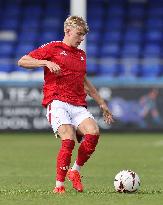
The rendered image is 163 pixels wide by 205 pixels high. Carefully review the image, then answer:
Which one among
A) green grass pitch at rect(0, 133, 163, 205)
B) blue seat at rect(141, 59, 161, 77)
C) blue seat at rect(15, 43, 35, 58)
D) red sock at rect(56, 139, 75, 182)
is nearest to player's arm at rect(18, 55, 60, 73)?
red sock at rect(56, 139, 75, 182)

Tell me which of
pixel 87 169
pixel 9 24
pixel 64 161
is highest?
pixel 9 24

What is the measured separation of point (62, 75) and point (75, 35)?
0.48 metres

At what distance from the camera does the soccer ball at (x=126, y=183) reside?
29.2 ft

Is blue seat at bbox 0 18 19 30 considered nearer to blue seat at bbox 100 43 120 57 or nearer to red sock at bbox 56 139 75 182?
blue seat at bbox 100 43 120 57

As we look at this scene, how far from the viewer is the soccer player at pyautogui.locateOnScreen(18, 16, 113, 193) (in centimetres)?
893

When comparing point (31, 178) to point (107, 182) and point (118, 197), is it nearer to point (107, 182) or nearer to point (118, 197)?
point (107, 182)

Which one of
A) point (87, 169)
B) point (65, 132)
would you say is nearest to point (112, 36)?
point (87, 169)

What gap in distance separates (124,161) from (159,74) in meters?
11.7

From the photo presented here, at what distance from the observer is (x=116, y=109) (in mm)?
Answer: 21453

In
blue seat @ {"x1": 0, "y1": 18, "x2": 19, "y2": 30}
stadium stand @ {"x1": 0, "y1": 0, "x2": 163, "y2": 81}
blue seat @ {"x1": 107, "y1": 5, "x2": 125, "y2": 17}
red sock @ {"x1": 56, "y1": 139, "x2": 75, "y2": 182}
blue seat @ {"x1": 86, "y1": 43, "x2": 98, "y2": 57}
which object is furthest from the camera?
blue seat @ {"x1": 107, "y1": 5, "x2": 125, "y2": 17}

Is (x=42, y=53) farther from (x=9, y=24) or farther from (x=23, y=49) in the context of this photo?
(x=9, y=24)

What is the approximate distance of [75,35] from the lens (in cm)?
899

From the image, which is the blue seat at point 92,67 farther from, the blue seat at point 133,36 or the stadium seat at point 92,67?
the blue seat at point 133,36

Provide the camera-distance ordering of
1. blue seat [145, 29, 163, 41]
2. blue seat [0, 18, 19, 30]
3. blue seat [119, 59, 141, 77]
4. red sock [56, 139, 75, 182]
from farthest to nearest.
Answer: blue seat [0, 18, 19, 30] < blue seat [145, 29, 163, 41] < blue seat [119, 59, 141, 77] < red sock [56, 139, 75, 182]
